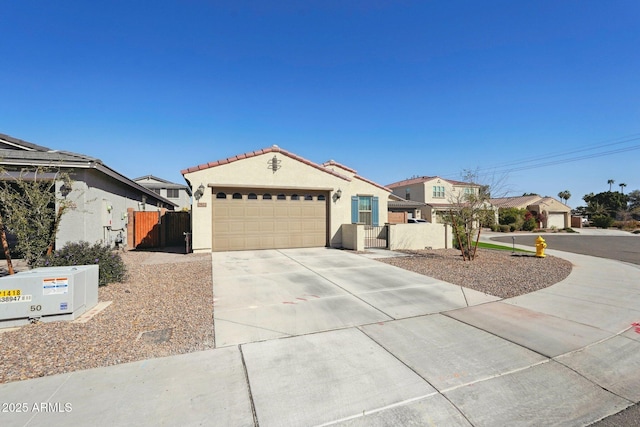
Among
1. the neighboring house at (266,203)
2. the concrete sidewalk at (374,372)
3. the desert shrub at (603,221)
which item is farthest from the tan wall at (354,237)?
the desert shrub at (603,221)

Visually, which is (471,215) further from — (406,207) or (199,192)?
(406,207)

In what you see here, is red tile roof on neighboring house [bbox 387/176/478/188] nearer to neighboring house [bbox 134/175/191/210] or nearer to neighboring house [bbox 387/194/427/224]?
neighboring house [bbox 387/194/427/224]

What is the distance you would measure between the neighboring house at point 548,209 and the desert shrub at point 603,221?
479 cm

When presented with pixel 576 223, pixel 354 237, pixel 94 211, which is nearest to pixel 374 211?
pixel 354 237

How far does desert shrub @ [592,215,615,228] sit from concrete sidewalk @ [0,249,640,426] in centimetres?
4727

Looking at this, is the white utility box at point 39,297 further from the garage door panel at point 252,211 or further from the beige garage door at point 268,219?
the garage door panel at point 252,211

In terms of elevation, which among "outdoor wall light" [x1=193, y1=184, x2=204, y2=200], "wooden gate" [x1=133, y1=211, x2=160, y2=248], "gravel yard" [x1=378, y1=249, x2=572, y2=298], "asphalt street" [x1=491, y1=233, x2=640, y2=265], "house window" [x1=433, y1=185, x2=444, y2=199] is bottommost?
"asphalt street" [x1=491, y1=233, x2=640, y2=265]

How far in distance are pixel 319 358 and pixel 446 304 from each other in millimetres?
3248

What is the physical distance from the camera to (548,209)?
38.6 m

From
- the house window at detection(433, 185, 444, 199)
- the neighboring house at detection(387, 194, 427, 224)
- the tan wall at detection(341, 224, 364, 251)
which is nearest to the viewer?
the tan wall at detection(341, 224, 364, 251)

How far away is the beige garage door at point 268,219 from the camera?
12.6m

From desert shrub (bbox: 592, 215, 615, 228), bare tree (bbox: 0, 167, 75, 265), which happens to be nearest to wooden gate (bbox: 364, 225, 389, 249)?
bare tree (bbox: 0, 167, 75, 265)

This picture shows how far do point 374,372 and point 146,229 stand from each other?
14.2 metres

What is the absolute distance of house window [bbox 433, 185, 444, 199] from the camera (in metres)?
38.2
